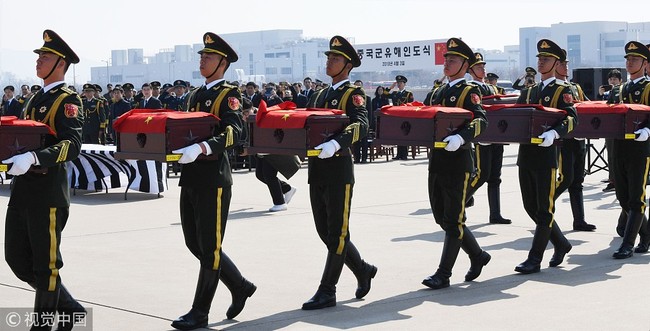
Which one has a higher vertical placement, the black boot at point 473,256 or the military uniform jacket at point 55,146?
the military uniform jacket at point 55,146

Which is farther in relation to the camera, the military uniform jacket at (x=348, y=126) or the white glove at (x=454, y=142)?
the white glove at (x=454, y=142)

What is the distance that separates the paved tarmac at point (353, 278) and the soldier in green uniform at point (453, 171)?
0.30 meters

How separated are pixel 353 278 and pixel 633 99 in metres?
3.37

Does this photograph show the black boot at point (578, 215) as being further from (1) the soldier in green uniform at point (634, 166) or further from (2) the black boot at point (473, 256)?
(2) the black boot at point (473, 256)

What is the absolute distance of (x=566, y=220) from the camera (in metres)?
13.3

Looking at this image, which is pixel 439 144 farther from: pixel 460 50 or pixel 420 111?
pixel 460 50

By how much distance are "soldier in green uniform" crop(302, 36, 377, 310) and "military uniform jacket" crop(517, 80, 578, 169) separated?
1.95m

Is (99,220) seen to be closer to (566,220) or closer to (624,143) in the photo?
(566,220)

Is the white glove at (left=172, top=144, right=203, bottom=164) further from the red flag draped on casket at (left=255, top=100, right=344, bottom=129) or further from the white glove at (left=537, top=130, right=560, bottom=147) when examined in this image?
the white glove at (left=537, top=130, right=560, bottom=147)

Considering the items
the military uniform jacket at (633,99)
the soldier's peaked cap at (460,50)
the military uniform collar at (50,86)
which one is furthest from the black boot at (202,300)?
the military uniform jacket at (633,99)

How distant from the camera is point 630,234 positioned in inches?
403

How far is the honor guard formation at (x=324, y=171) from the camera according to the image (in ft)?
22.3

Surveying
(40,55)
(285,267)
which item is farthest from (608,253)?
(40,55)

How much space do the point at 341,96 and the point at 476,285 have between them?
6.65 feet
